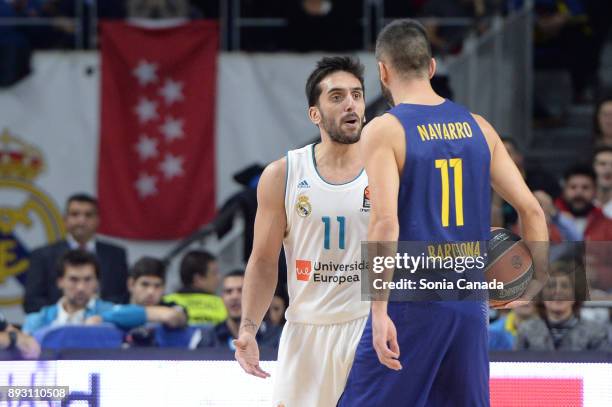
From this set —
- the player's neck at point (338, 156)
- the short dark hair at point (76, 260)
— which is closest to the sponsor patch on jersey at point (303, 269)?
the player's neck at point (338, 156)

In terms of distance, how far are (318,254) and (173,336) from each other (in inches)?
93.3

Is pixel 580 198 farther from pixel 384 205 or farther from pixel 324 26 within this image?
pixel 384 205

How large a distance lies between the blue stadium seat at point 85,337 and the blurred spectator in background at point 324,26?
210 inches

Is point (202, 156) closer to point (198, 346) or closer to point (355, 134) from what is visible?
point (198, 346)

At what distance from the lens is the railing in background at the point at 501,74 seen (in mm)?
12859

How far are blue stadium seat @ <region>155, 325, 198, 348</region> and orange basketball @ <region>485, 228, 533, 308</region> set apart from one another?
333cm

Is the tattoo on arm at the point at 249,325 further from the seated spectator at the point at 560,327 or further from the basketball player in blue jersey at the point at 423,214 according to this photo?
the seated spectator at the point at 560,327

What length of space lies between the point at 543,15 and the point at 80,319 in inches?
281

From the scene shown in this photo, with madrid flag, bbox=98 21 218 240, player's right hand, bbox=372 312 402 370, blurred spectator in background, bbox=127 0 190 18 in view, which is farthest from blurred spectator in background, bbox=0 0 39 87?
player's right hand, bbox=372 312 402 370

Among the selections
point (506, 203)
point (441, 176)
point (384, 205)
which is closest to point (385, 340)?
point (384, 205)

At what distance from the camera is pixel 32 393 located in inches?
293

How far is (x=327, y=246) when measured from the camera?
21.7 ft

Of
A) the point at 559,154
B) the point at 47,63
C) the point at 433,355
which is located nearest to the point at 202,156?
the point at 47,63

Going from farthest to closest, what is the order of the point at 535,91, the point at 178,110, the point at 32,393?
1. the point at 535,91
2. the point at 178,110
3. the point at 32,393
